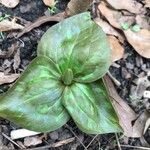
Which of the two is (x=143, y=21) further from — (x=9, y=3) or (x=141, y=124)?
(x=9, y=3)

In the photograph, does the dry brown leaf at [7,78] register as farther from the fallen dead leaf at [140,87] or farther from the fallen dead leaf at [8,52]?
the fallen dead leaf at [140,87]

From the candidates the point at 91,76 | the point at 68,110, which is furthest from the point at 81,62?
the point at 68,110

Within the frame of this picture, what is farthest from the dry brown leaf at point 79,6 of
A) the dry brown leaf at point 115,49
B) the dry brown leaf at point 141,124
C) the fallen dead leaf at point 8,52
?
the dry brown leaf at point 141,124

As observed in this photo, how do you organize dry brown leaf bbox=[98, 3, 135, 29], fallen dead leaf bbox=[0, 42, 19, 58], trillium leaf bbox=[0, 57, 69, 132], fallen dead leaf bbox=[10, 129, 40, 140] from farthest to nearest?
dry brown leaf bbox=[98, 3, 135, 29]
fallen dead leaf bbox=[0, 42, 19, 58]
fallen dead leaf bbox=[10, 129, 40, 140]
trillium leaf bbox=[0, 57, 69, 132]

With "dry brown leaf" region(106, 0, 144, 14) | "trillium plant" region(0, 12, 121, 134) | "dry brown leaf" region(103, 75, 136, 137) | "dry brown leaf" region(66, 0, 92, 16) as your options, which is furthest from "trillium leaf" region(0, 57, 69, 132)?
"dry brown leaf" region(106, 0, 144, 14)

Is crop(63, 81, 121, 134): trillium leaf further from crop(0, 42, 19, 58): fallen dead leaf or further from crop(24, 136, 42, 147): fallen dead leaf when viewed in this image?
crop(0, 42, 19, 58): fallen dead leaf

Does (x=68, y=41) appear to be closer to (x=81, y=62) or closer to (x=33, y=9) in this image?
(x=81, y=62)
